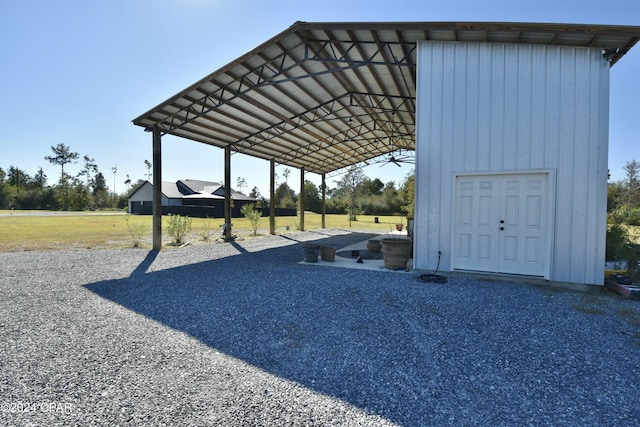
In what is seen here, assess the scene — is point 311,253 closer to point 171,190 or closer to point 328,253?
point 328,253

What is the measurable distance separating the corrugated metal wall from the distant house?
2446 cm

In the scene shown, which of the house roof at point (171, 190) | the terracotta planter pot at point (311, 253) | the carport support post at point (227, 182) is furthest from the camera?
the house roof at point (171, 190)

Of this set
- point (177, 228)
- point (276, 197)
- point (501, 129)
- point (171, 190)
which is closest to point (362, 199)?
point (276, 197)

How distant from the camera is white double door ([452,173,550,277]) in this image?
5.38 meters

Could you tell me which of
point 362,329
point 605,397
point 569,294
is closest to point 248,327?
point 362,329

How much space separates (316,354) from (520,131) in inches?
215

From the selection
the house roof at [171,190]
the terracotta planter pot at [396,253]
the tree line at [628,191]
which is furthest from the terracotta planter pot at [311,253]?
the house roof at [171,190]

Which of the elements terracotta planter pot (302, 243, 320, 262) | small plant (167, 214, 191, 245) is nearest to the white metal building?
terracotta planter pot (302, 243, 320, 262)

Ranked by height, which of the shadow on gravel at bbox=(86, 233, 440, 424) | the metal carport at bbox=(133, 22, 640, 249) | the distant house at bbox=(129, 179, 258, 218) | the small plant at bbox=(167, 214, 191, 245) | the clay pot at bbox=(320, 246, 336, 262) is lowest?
the shadow on gravel at bbox=(86, 233, 440, 424)

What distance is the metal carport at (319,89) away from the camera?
213 inches

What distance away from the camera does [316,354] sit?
285cm

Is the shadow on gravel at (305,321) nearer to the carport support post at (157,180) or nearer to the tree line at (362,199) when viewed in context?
the carport support post at (157,180)

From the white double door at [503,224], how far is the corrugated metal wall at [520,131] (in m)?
0.18

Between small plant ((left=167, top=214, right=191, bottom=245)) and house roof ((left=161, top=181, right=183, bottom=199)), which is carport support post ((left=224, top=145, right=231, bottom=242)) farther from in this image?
house roof ((left=161, top=181, right=183, bottom=199))
